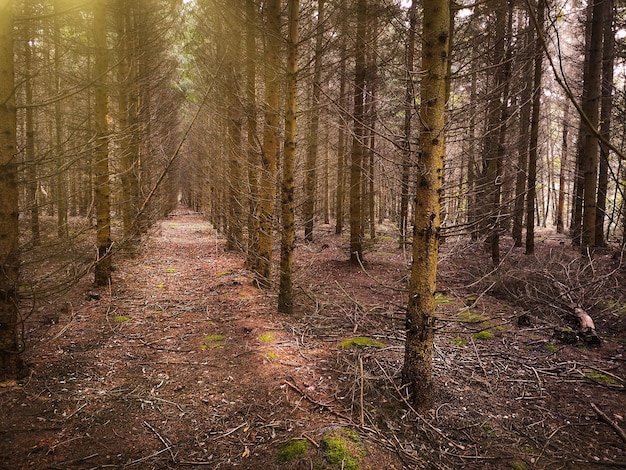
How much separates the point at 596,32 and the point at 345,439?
41.1 ft

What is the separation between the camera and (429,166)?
11.6ft

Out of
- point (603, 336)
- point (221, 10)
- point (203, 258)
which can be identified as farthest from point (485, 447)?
point (203, 258)

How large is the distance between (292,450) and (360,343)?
238 cm

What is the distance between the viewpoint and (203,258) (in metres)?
13.5

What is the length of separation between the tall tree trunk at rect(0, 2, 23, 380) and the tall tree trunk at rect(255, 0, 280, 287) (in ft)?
11.4

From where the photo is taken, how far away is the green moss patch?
3.18 meters

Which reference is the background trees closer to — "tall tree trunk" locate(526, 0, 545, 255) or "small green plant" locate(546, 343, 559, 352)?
"tall tree trunk" locate(526, 0, 545, 255)

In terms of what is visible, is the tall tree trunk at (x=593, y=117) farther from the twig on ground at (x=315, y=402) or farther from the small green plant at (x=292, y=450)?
the small green plant at (x=292, y=450)

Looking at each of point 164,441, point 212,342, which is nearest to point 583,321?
point 212,342

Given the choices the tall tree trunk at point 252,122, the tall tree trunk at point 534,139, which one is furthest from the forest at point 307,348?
the tall tree trunk at point 534,139

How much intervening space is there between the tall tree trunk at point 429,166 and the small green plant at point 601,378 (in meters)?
2.57

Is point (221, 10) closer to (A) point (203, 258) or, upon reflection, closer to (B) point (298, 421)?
(B) point (298, 421)

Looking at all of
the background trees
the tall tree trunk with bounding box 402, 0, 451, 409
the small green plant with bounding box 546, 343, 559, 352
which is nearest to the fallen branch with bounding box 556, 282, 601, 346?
the small green plant with bounding box 546, 343, 559, 352

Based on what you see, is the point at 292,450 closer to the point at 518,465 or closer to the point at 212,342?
the point at 518,465
